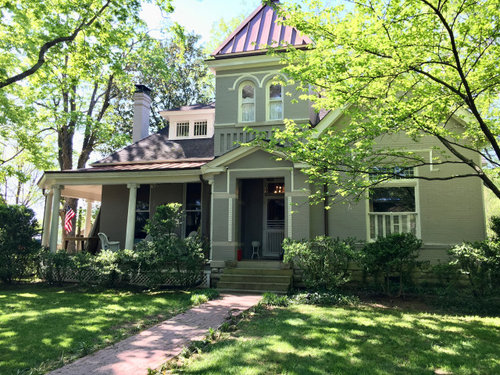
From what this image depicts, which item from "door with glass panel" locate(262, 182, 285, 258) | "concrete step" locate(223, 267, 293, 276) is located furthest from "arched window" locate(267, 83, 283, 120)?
"concrete step" locate(223, 267, 293, 276)

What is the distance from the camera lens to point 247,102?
41.5 feet

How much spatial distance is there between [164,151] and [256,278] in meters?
7.67

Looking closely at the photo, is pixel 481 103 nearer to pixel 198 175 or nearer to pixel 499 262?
pixel 499 262

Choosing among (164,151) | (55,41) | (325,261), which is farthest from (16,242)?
(325,261)

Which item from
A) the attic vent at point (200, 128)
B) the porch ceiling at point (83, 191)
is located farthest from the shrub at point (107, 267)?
the attic vent at point (200, 128)

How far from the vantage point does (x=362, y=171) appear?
756cm

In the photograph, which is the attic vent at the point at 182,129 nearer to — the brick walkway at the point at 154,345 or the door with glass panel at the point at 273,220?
the door with glass panel at the point at 273,220

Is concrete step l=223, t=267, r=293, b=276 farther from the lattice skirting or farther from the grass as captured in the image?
the grass

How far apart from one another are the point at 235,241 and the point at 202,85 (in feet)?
70.0

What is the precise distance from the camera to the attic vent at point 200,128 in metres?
16.4

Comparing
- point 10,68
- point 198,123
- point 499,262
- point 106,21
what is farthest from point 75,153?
point 499,262

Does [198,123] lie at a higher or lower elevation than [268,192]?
higher

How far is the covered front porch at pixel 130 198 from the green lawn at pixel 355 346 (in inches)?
265

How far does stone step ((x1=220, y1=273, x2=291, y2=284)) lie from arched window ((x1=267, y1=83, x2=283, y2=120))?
5361 millimetres
